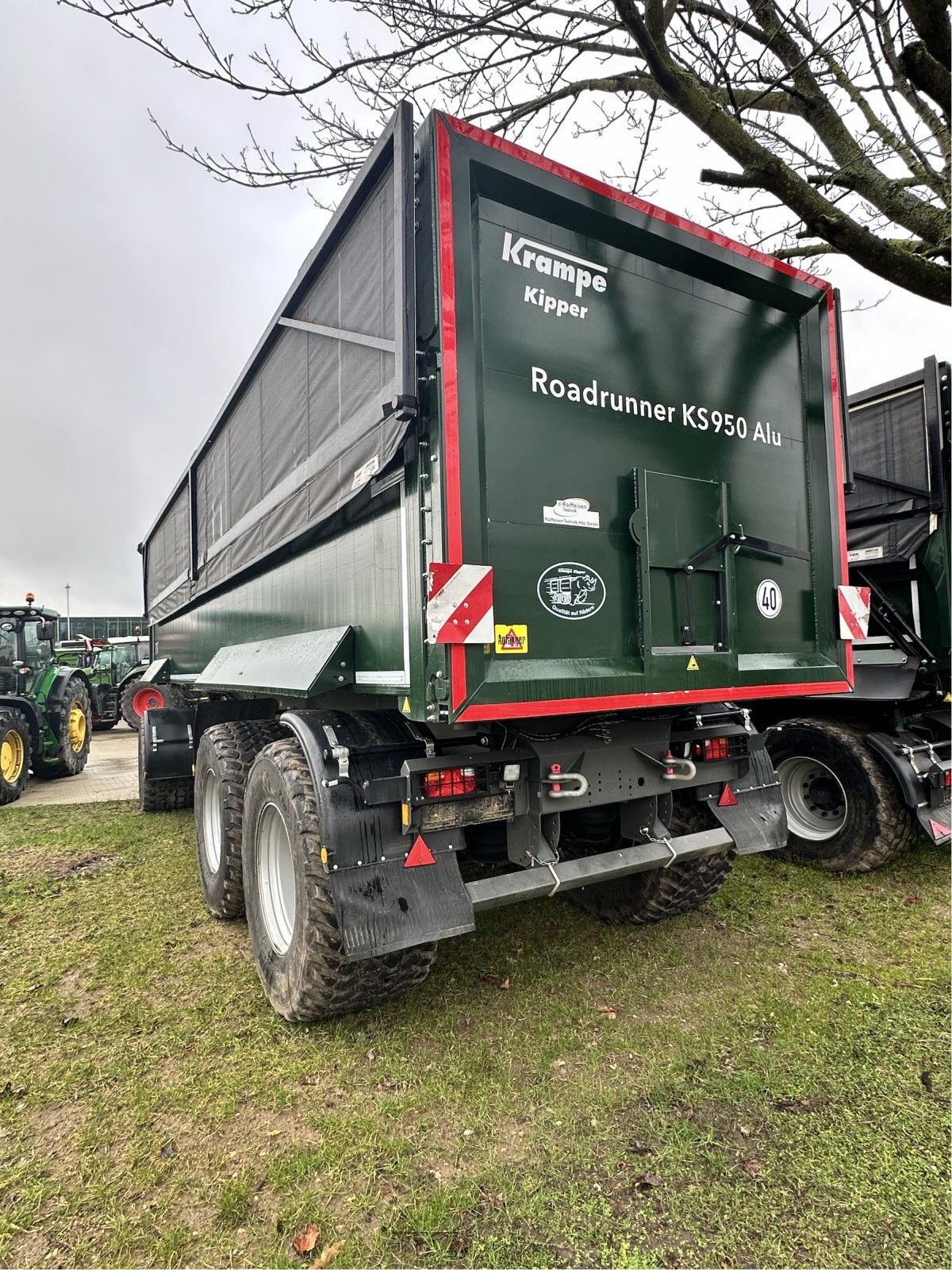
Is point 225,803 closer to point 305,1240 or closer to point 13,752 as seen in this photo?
point 305,1240

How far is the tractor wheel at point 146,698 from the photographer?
24.7 ft

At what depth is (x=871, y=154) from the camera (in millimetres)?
5223

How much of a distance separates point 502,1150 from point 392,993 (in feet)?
2.43

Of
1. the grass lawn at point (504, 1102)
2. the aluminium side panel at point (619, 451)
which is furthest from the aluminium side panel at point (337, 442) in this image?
the grass lawn at point (504, 1102)

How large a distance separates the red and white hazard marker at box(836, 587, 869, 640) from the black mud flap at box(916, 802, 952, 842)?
1.79 metres

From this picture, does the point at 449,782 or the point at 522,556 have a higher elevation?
the point at 522,556

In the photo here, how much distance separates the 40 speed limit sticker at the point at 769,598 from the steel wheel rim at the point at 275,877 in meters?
2.48

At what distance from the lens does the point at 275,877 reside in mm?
3129

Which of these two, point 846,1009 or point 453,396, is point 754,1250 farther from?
point 453,396

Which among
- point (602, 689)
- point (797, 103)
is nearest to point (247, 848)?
point (602, 689)

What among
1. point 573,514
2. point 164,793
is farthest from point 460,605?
point 164,793

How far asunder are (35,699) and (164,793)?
152 inches

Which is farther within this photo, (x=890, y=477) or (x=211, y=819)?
(x=890, y=477)

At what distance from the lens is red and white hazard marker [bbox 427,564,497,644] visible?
2.20m
